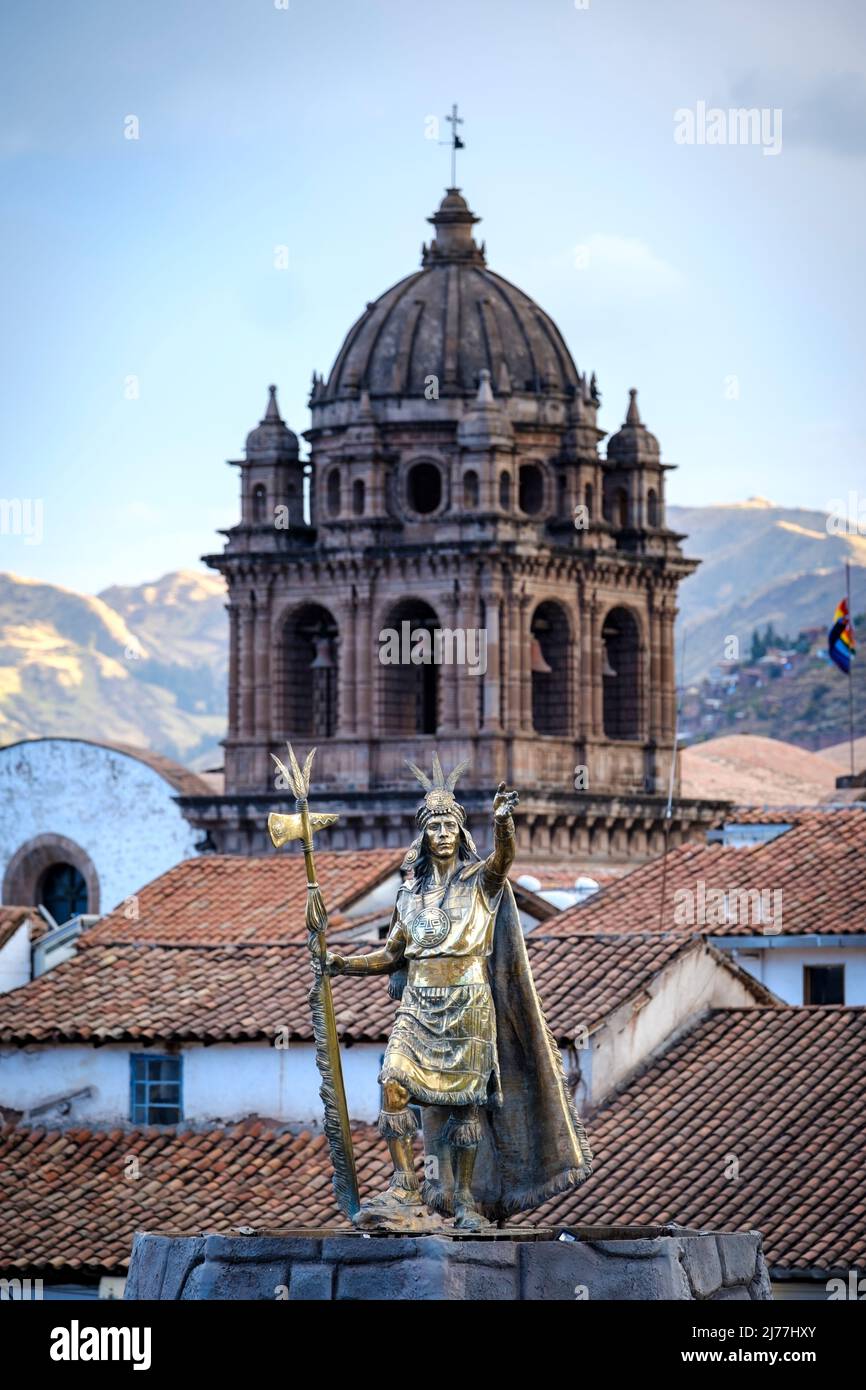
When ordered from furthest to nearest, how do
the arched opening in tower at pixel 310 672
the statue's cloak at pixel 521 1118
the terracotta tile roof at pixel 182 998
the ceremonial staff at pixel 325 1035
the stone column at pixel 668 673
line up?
the stone column at pixel 668 673 → the arched opening in tower at pixel 310 672 → the terracotta tile roof at pixel 182 998 → the statue's cloak at pixel 521 1118 → the ceremonial staff at pixel 325 1035

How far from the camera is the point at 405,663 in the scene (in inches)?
3228

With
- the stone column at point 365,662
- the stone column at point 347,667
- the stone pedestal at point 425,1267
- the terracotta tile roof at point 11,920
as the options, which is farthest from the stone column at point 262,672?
the stone pedestal at point 425,1267

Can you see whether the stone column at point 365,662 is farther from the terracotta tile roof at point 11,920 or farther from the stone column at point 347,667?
the terracotta tile roof at point 11,920

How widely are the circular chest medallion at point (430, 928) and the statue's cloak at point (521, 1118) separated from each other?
0.36 meters

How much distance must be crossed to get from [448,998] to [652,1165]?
13712 mm

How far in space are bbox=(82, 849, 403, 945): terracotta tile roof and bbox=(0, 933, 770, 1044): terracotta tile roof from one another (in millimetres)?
4347

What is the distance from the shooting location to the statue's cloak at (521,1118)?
26.3m

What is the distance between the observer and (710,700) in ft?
612

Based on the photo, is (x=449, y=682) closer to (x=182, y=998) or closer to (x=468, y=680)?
(x=468, y=680)

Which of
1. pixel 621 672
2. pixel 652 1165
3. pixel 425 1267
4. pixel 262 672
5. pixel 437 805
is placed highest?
pixel 621 672

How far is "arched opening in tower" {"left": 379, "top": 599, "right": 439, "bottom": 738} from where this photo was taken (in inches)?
3206

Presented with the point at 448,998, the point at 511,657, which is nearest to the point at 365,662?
the point at 511,657
